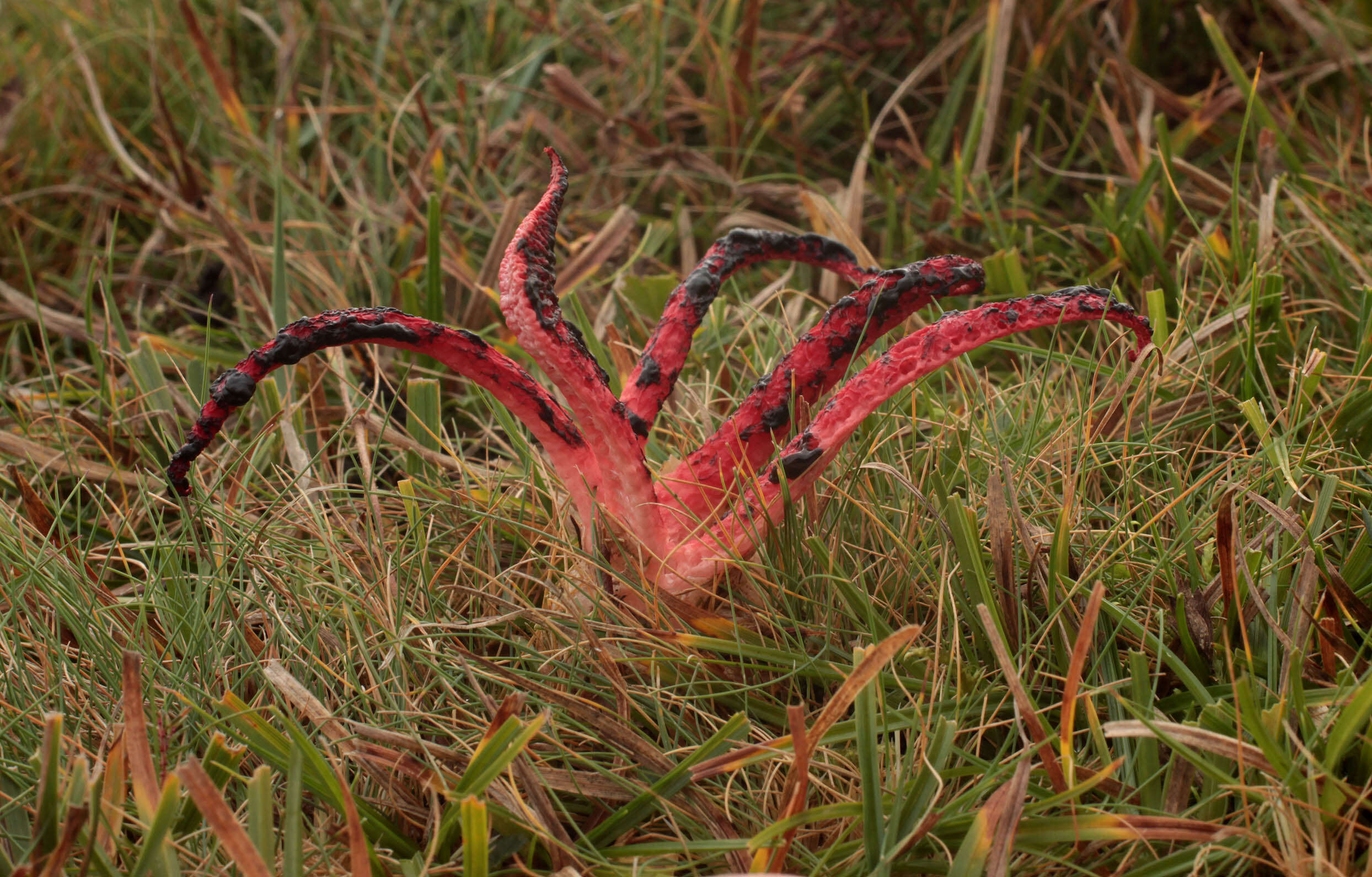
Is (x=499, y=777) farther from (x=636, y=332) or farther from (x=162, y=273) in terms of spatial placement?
(x=162, y=273)

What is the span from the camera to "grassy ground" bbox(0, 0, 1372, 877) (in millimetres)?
1229

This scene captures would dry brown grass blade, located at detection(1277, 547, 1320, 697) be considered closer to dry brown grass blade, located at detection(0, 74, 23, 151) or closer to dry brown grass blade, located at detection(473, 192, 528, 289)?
dry brown grass blade, located at detection(473, 192, 528, 289)

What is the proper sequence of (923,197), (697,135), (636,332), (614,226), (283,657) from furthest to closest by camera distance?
1. (697,135)
2. (923,197)
3. (614,226)
4. (636,332)
5. (283,657)

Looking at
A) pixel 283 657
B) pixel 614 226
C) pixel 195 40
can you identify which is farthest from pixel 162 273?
pixel 283 657

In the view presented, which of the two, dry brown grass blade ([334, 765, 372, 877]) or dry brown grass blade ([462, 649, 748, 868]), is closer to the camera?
dry brown grass blade ([334, 765, 372, 877])

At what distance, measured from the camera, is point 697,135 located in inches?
132

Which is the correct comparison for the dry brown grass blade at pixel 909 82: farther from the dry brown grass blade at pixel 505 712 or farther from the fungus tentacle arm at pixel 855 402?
the dry brown grass blade at pixel 505 712

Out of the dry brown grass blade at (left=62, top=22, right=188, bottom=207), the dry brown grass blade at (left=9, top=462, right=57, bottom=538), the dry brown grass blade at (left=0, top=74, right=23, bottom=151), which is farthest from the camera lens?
the dry brown grass blade at (left=0, top=74, right=23, bottom=151)

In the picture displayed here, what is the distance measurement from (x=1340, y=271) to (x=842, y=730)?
1.58 meters

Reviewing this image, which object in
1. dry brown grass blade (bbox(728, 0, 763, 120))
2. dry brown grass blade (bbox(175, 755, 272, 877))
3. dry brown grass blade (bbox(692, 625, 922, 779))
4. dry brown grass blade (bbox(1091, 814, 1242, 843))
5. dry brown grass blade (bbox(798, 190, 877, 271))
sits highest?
dry brown grass blade (bbox(728, 0, 763, 120))

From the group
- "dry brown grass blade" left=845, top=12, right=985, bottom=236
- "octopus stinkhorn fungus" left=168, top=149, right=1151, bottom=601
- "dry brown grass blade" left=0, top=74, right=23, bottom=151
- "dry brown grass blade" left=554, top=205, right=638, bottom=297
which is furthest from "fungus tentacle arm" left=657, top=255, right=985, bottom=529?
"dry brown grass blade" left=0, top=74, right=23, bottom=151

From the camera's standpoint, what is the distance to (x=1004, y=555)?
4.68 feet

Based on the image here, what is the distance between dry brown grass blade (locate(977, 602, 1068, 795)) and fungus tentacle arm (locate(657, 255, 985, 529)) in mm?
389

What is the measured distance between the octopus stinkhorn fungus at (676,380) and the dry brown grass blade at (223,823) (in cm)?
43
